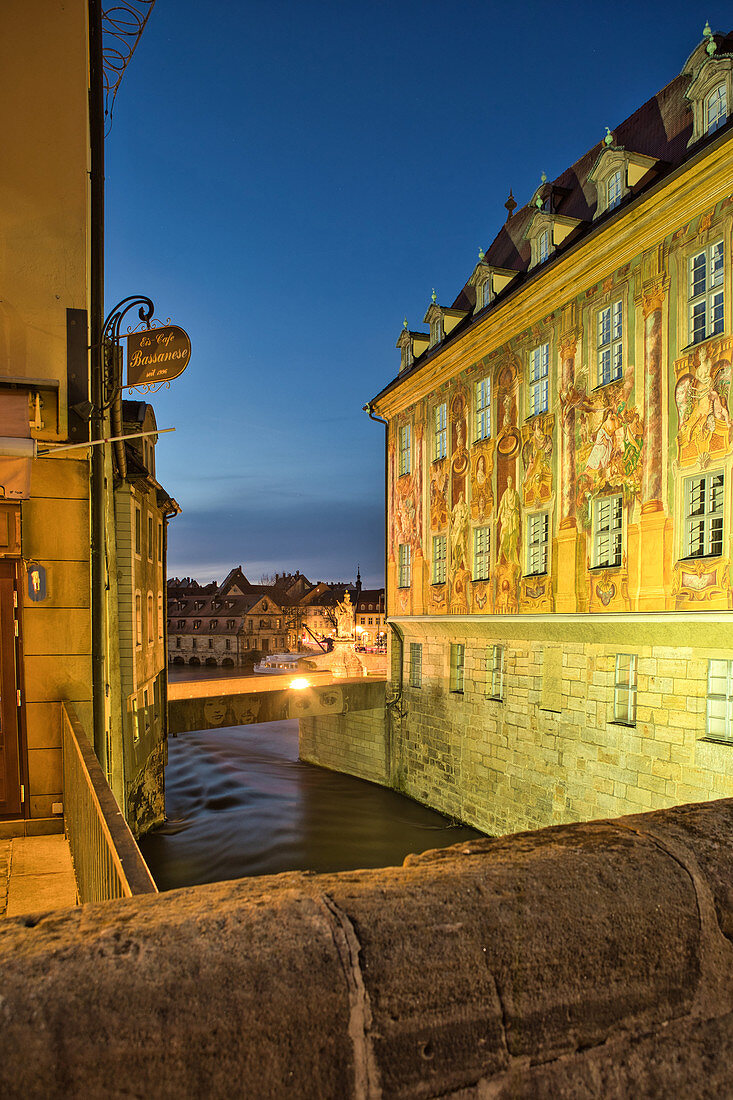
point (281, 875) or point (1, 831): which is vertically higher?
point (281, 875)

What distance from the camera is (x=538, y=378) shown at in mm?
15398

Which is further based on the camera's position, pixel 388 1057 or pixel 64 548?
pixel 64 548

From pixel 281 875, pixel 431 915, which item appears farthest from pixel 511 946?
pixel 281 875

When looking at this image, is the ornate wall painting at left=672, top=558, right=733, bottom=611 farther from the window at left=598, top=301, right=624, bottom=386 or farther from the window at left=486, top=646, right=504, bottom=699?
the window at left=486, top=646, right=504, bottom=699

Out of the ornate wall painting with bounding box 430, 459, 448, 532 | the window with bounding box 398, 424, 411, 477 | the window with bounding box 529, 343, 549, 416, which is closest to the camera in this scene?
the window with bounding box 529, 343, 549, 416

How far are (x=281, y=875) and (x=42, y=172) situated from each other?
6845 millimetres

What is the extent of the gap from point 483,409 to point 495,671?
22.0 feet

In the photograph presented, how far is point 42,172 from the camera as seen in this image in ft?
20.3

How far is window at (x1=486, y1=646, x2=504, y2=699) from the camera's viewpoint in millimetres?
16844

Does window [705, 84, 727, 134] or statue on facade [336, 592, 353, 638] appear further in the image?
statue on facade [336, 592, 353, 638]

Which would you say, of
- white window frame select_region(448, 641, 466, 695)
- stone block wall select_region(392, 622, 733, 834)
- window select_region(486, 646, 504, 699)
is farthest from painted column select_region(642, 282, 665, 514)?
white window frame select_region(448, 641, 466, 695)

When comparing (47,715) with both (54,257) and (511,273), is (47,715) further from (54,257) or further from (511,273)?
(511,273)

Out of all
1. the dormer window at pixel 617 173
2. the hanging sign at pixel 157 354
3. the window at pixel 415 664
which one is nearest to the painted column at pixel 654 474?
the dormer window at pixel 617 173

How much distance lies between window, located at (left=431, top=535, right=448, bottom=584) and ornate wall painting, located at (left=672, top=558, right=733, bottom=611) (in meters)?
8.17
